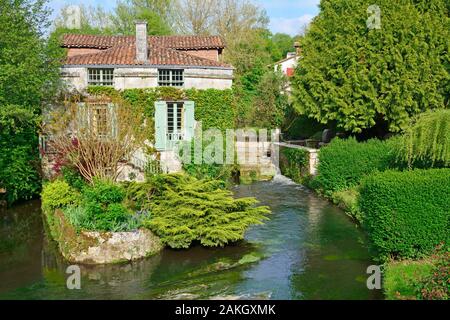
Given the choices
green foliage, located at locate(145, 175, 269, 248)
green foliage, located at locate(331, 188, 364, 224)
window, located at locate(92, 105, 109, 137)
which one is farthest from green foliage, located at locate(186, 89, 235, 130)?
green foliage, located at locate(145, 175, 269, 248)

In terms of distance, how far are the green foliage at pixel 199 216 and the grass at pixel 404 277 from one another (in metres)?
5.33

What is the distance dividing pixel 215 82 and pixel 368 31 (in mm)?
8999

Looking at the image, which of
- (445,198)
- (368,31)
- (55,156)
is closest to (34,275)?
(55,156)

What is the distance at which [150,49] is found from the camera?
1131 inches

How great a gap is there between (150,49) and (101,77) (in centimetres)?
388

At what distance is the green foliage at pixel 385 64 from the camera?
24.5 metres

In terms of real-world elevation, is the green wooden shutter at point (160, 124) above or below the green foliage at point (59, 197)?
above

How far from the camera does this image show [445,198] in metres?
12.9

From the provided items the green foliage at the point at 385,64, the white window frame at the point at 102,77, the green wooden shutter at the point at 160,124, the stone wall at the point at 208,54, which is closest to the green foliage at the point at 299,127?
the green foliage at the point at 385,64

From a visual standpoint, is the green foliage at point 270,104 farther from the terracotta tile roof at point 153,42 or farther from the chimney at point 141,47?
the chimney at point 141,47

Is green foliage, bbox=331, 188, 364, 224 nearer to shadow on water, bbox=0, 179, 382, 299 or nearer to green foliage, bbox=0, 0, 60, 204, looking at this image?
shadow on water, bbox=0, 179, 382, 299

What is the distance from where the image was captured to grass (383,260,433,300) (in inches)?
444

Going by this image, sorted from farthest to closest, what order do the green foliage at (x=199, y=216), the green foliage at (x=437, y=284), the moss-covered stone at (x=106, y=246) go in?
1. the green foliage at (x=199, y=216)
2. the moss-covered stone at (x=106, y=246)
3. the green foliage at (x=437, y=284)
